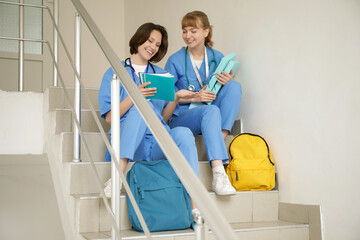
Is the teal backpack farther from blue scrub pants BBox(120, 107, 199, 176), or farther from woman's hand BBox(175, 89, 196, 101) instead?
woman's hand BBox(175, 89, 196, 101)

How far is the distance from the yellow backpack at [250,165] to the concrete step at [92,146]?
0.81 ft

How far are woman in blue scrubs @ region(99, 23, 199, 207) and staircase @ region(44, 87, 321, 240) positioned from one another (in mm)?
120

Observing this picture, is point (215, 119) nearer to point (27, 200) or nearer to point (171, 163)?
point (27, 200)

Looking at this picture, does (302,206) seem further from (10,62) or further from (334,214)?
(10,62)

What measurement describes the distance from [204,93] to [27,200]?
1062 millimetres

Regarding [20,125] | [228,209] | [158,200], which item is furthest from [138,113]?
[20,125]

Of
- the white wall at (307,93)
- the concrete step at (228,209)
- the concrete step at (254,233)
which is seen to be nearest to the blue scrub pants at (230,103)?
the white wall at (307,93)

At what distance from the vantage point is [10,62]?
3.99 metres

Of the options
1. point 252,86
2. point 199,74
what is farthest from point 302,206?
point 199,74

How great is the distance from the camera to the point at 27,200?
83.9 inches

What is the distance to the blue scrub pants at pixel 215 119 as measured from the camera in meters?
2.04

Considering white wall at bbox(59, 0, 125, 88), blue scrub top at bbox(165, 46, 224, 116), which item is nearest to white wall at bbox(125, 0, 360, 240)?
blue scrub top at bbox(165, 46, 224, 116)

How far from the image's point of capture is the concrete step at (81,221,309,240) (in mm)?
1562

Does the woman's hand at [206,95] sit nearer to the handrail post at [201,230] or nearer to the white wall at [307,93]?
the white wall at [307,93]
